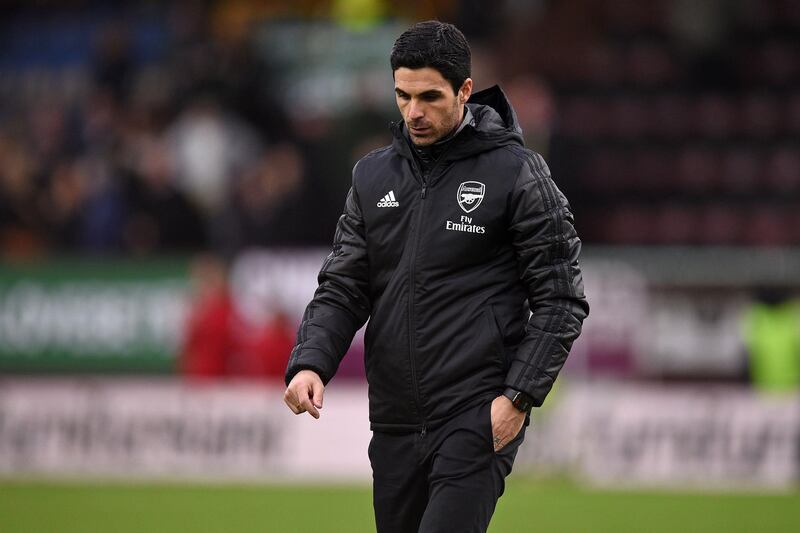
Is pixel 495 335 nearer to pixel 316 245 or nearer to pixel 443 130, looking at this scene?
pixel 443 130

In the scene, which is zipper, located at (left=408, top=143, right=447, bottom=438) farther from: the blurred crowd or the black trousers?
the blurred crowd

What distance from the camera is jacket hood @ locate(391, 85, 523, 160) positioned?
557cm

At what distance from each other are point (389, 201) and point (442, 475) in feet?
3.30

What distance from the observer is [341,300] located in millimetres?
5680

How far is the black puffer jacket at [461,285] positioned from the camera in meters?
5.42

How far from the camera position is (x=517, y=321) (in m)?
5.54

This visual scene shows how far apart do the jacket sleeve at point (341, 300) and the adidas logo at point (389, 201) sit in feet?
0.45

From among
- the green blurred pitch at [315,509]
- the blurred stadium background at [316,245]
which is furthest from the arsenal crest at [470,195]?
the blurred stadium background at [316,245]

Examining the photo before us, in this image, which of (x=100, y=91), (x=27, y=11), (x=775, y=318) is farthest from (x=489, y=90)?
(x=27, y=11)

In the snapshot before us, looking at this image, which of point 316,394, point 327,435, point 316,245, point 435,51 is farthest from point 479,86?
point 316,394

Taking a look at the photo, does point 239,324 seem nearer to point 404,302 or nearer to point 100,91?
point 100,91

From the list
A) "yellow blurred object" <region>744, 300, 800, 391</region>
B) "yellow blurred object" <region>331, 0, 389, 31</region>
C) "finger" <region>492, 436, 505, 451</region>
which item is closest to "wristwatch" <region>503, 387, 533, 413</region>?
"finger" <region>492, 436, 505, 451</region>

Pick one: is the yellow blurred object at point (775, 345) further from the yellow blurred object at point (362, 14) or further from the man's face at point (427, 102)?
the man's face at point (427, 102)

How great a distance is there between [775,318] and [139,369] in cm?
770
